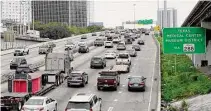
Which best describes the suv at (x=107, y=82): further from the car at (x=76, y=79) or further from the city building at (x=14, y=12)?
the city building at (x=14, y=12)

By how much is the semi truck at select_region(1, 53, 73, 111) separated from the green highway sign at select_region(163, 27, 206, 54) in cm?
1022

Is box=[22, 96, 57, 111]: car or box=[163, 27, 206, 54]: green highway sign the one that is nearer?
box=[22, 96, 57, 111]: car

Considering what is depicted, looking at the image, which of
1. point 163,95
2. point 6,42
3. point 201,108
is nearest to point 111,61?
point 163,95

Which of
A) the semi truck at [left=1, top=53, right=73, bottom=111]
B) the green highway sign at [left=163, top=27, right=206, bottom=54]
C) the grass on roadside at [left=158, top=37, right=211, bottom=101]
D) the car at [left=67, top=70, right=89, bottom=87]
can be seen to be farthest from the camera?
the car at [left=67, top=70, right=89, bottom=87]

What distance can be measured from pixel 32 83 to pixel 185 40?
13671 mm

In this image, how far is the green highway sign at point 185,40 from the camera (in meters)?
37.2

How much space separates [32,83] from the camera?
31953 millimetres

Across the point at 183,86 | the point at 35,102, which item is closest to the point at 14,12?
the point at 183,86

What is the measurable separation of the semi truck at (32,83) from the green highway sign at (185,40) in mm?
10224

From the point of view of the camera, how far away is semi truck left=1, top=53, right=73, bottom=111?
2681 cm

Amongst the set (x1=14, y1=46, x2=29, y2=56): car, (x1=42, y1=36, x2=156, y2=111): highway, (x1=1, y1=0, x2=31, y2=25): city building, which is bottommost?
(x1=42, y1=36, x2=156, y2=111): highway

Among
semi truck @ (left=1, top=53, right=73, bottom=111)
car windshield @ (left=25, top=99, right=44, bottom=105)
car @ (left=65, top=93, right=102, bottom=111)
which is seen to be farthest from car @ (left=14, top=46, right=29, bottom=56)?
car @ (left=65, top=93, right=102, bottom=111)

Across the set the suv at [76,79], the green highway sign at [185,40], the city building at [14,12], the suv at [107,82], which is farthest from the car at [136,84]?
the city building at [14,12]

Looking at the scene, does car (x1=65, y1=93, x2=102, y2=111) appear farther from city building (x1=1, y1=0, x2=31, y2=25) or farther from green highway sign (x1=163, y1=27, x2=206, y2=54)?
city building (x1=1, y1=0, x2=31, y2=25)
